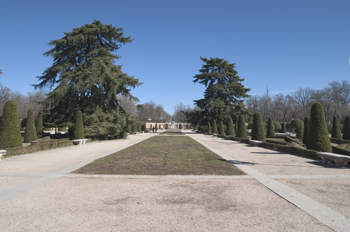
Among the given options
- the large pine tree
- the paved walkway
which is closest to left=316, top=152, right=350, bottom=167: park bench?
the paved walkway

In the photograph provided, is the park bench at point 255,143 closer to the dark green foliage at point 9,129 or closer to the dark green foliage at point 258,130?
the dark green foliage at point 258,130

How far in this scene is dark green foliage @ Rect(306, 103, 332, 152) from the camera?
35.3 feet

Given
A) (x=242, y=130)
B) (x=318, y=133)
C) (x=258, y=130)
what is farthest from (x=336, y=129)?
(x=318, y=133)

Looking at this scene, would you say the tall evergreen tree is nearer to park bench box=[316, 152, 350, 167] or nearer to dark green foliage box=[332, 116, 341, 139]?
dark green foliage box=[332, 116, 341, 139]

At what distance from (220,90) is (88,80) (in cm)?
2639

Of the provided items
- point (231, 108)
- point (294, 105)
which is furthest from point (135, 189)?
point (294, 105)

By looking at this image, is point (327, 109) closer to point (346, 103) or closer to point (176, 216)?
point (346, 103)

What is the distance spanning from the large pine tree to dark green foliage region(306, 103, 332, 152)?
1739 cm

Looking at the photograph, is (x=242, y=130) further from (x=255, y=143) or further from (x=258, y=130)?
(x=255, y=143)

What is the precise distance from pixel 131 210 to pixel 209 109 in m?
41.4

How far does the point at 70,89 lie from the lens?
73.3 feet

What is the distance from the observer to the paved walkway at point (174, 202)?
11.0ft

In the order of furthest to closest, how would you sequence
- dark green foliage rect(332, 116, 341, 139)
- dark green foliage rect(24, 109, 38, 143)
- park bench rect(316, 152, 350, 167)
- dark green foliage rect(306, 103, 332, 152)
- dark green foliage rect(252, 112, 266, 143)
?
dark green foliage rect(332, 116, 341, 139) → dark green foliage rect(24, 109, 38, 143) → dark green foliage rect(252, 112, 266, 143) → dark green foliage rect(306, 103, 332, 152) → park bench rect(316, 152, 350, 167)

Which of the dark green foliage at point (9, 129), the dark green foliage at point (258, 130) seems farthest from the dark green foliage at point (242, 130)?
the dark green foliage at point (9, 129)
